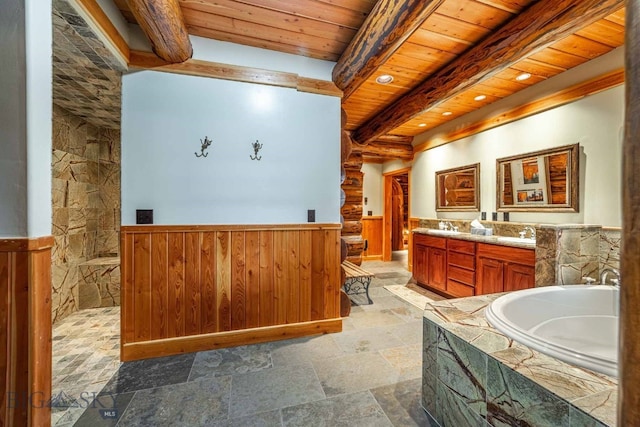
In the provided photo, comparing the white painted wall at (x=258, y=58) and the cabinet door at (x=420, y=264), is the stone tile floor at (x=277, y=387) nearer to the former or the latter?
the cabinet door at (x=420, y=264)

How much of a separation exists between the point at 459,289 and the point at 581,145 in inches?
75.9

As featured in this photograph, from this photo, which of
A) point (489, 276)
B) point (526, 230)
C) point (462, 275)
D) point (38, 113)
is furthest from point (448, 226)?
point (38, 113)

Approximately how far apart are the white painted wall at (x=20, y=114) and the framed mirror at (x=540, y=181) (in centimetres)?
390

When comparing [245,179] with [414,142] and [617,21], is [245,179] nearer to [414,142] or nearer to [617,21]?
[617,21]

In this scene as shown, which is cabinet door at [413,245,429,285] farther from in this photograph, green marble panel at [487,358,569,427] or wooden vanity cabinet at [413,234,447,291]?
green marble panel at [487,358,569,427]

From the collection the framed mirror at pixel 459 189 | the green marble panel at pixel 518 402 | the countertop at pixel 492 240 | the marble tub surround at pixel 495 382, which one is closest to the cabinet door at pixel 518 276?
the countertop at pixel 492 240

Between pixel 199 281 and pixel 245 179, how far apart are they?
93cm

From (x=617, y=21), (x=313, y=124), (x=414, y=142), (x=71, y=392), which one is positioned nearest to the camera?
(x=71, y=392)

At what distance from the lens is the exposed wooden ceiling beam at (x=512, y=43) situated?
155 centimetres

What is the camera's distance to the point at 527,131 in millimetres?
2941

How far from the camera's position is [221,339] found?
2152mm

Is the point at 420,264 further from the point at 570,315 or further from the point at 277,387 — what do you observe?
the point at 277,387

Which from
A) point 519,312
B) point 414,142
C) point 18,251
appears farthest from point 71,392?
point 414,142

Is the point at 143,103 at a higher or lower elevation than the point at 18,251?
higher
